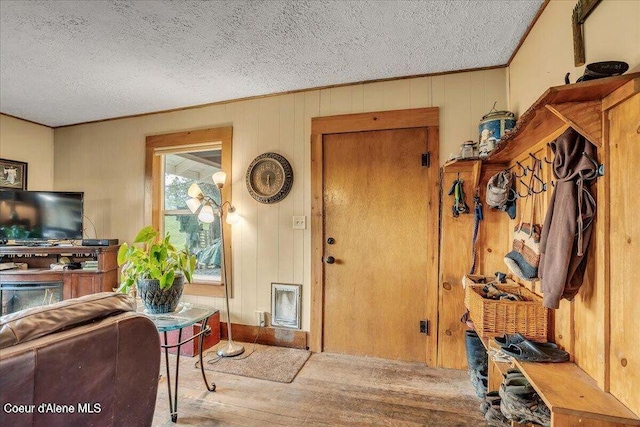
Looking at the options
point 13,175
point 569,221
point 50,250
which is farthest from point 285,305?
point 13,175

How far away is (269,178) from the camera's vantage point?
280 centimetres

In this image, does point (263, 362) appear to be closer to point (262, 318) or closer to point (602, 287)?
point (262, 318)

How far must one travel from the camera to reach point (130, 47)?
202cm

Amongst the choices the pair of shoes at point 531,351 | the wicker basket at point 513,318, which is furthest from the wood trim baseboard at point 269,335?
the pair of shoes at point 531,351

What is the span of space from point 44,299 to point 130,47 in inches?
108

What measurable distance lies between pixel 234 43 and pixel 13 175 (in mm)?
3284

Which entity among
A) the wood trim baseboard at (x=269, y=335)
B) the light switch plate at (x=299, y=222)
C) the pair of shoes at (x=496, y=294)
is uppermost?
the light switch plate at (x=299, y=222)

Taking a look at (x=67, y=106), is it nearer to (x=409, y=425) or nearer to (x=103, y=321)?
(x=103, y=321)

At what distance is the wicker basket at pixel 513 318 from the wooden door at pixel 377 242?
0.77 m

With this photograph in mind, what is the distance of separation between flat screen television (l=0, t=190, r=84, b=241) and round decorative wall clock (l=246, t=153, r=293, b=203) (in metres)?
1.99

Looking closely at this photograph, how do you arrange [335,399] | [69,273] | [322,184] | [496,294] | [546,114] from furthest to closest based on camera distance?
1. [69,273]
2. [322,184]
3. [335,399]
4. [496,294]
5. [546,114]

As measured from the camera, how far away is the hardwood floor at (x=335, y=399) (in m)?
1.74

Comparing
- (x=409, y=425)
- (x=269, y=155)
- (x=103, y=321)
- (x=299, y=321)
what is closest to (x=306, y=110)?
(x=269, y=155)

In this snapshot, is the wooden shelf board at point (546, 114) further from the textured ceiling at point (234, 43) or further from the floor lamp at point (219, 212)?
the floor lamp at point (219, 212)
